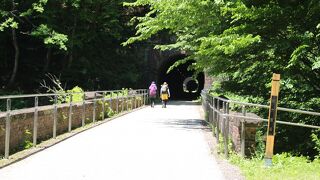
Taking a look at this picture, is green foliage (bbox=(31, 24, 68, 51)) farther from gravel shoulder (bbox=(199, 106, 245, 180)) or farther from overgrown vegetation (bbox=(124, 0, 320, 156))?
gravel shoulder (bbox=(199, 106, 245, 180))

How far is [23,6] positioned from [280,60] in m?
20.0

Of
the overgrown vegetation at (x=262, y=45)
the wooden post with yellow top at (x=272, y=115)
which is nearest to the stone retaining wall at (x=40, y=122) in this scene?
the overgrown vegetation at (x=262, y=45)

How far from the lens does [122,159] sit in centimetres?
925

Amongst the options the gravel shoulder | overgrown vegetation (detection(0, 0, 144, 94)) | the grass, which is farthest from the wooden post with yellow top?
overgrown vegetation (detection(0, 0, 144, 94))

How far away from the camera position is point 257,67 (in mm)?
13516

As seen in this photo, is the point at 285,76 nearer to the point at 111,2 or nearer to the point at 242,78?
the point at 242,78

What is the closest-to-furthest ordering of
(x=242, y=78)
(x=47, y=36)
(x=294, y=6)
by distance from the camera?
(x=294, y=6) → (x=242, y=78) → (x=47, y=36)

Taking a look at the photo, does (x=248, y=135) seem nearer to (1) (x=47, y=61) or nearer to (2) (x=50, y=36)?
(2) (x=50, y=36)

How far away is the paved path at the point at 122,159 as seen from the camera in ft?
25.2

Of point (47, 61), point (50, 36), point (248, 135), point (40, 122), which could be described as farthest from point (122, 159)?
point (47, 61)

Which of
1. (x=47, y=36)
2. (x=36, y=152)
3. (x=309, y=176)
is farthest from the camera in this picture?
(x=47, y=36)

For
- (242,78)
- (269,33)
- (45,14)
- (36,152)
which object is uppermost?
(45,14)

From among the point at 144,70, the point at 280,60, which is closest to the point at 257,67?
the point at 280,60

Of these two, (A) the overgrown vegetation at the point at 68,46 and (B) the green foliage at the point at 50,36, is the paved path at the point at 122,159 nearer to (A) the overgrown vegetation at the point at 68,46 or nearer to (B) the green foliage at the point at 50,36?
(B) the green foliage at the point at 50,36
